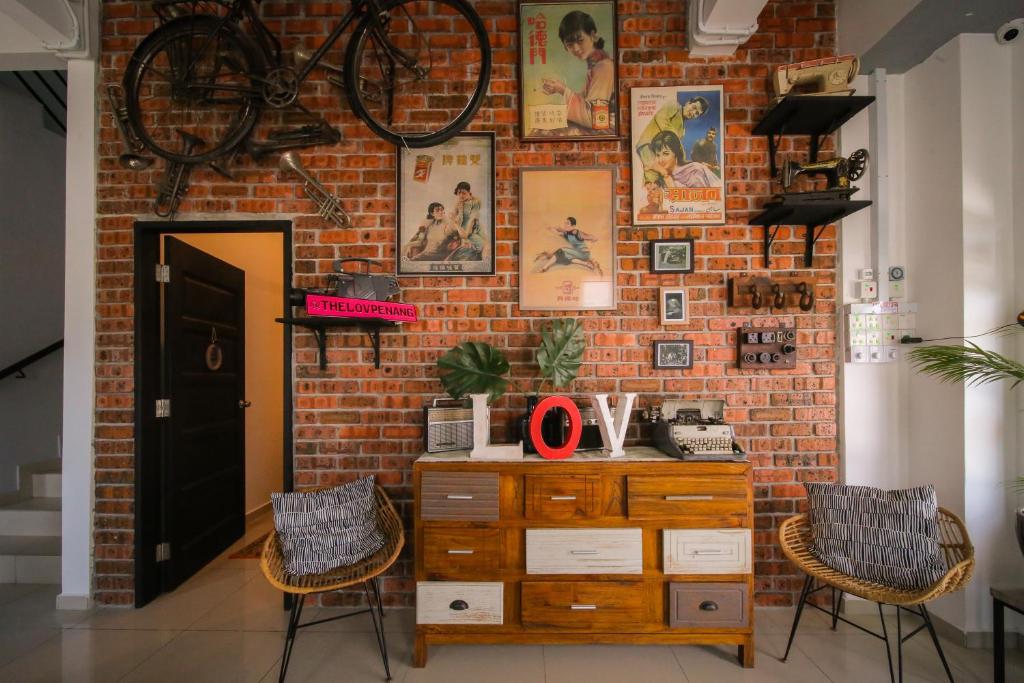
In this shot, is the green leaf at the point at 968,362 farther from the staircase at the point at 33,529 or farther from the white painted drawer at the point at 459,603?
the staircase at the point at 33,529

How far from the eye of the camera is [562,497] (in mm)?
2113

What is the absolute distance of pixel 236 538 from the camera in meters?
3.51

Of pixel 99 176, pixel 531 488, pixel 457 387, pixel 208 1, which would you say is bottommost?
pixel 531 488

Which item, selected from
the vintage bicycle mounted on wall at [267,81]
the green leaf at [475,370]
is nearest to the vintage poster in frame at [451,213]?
the vintage bicycle mounted on wall at [267,81]

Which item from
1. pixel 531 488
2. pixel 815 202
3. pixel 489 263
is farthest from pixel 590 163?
pixel 531 488

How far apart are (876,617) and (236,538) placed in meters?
4.15

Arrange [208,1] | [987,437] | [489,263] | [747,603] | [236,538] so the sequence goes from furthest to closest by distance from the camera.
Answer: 1. [236,538]
2. [489,263]
3. [208,1]
4. [987,437]
5. [747,603]

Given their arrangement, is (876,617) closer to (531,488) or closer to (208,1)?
(531,488)

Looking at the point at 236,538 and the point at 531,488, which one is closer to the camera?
the point at 531,488

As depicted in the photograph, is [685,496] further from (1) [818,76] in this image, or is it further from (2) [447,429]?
(1) [818,76]

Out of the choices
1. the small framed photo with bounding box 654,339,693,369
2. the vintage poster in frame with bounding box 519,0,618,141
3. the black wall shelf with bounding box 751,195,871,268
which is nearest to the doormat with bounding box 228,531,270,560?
the small framed photo with bounding box 654,339,693,369

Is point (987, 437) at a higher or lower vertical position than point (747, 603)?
higher

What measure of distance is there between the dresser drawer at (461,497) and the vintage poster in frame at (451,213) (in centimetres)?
112

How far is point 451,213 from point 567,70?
1031mm
